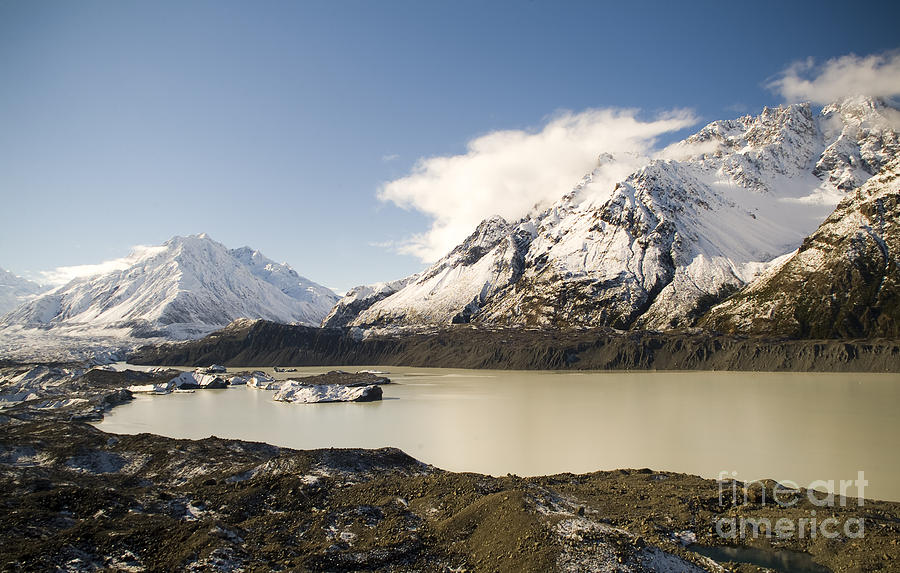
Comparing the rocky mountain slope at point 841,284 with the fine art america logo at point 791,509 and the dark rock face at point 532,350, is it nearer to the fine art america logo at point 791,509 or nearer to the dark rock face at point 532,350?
the dark rock face at point 532,350

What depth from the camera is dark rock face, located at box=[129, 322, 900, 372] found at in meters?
78.3

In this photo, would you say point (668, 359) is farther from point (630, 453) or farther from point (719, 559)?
point (719, 559)

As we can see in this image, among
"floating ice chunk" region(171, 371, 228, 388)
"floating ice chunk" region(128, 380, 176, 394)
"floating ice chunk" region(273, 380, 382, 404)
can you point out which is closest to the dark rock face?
"floating ice chunk" region(171, 371, 228, 388)

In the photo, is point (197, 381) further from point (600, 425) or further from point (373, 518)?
point (373, 518)

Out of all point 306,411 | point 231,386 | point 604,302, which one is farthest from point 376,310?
point 306,411

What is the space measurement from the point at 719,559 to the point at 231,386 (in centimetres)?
7072

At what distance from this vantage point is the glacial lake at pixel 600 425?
22891 mm

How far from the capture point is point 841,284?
321ft

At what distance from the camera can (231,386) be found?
72312 mm

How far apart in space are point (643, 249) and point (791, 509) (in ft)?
453

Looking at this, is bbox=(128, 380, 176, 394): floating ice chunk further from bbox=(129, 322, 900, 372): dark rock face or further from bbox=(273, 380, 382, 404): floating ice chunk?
bbox=(129, 322, 900, 372): dark rock face

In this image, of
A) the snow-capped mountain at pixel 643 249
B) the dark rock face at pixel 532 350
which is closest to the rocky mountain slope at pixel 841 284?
the dark rock face at pixel 532 350

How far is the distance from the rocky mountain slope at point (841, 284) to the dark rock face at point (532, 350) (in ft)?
40.0

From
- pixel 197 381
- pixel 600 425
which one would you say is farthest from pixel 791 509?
pixel 197 381
